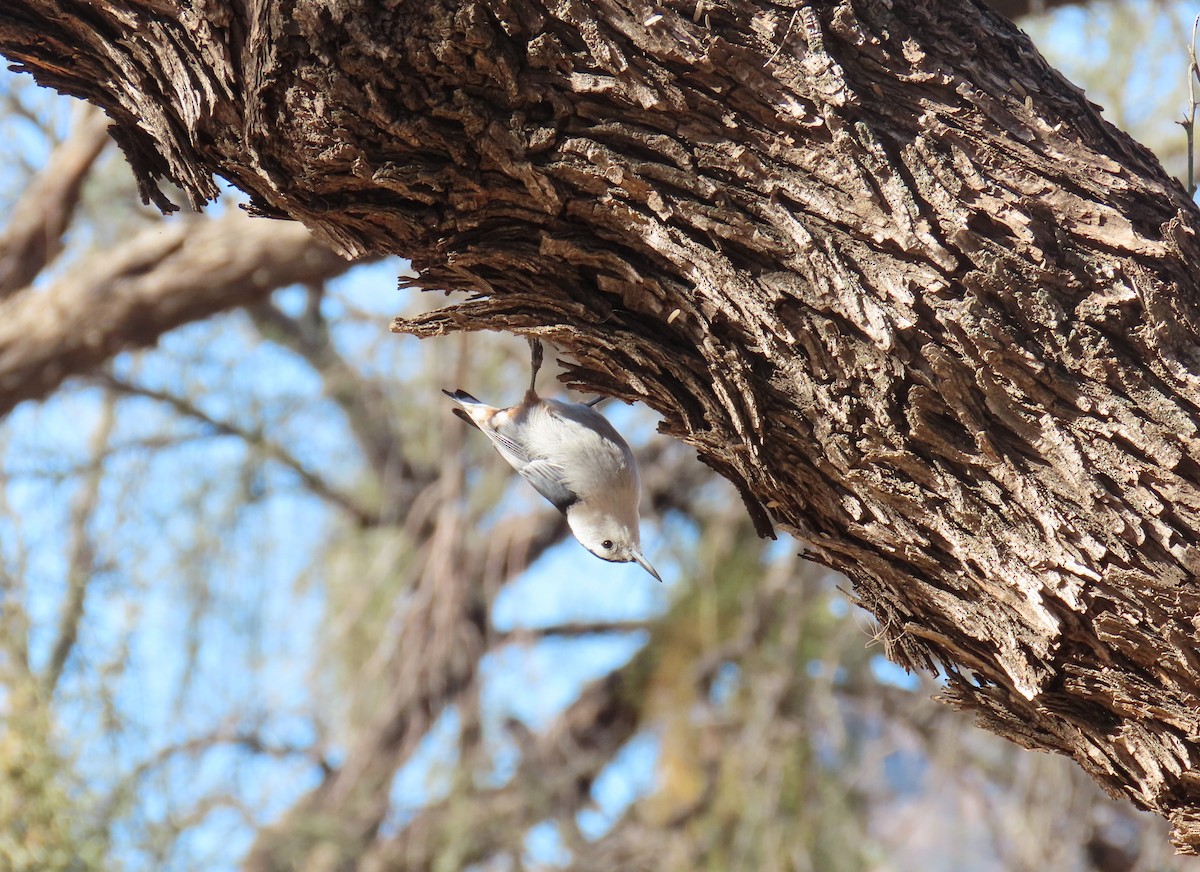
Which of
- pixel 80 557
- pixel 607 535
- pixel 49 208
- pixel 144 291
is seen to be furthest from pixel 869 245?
pixel 80 557

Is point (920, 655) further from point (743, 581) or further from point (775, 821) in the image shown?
point (743, 581)

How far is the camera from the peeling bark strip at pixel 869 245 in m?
1.43

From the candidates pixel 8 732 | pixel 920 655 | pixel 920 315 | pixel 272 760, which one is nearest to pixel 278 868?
pixel 272 760

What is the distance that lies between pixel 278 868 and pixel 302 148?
12.2 ft

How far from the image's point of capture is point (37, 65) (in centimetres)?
169

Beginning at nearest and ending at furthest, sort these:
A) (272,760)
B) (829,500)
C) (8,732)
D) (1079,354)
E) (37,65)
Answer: (1079,354) < (829,500) < (37,65) < (8,732) < (272,760)

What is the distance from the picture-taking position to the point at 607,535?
2.66 metres

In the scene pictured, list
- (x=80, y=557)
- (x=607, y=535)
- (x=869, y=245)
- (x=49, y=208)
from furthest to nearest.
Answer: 1. (x=80, y=557)
2. (x=49, y=208)
3. (x=607, y=535)
4. (x=869, y=245)

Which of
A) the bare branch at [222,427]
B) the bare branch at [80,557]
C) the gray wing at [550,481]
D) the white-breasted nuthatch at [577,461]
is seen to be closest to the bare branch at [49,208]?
the bare branch at [222,427]

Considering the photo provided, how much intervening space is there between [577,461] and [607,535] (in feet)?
0.71

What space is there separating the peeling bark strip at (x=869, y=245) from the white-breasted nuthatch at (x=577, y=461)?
0.98m

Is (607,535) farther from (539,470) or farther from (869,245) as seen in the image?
(869,245)

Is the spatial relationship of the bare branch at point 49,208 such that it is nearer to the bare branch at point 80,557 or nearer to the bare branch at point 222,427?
the bare branch at point 222,427

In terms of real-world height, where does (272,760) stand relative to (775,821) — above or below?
below
